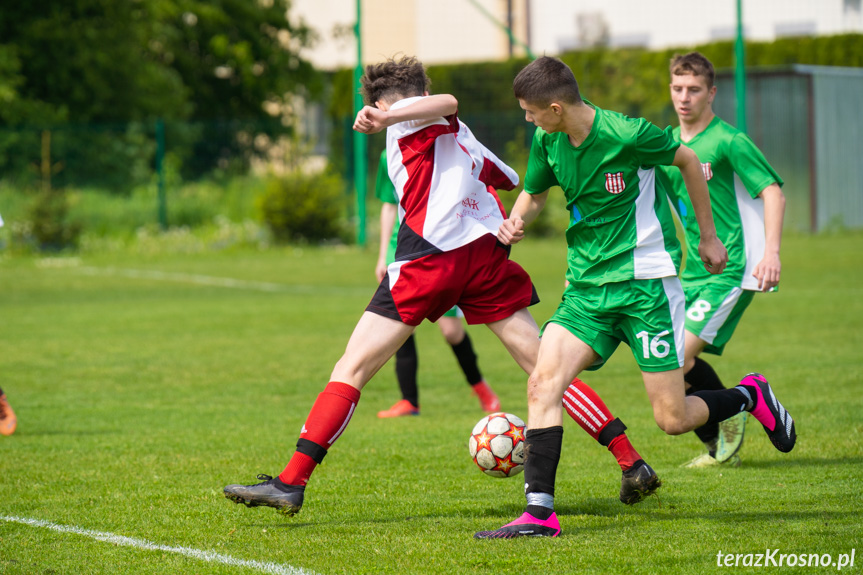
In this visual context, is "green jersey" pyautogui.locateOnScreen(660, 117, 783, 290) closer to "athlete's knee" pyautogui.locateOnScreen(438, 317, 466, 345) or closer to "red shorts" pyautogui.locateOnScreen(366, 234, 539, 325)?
"red shorts" pyautogui.locateOnScreen(366, 234, 539, 325)

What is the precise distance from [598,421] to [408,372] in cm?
303

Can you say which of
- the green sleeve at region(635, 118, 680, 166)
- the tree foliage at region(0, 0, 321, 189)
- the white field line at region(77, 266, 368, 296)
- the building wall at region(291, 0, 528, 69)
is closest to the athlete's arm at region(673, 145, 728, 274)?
the green sleeve at region(635, 118, 680, 166)

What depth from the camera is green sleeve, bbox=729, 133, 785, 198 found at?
5738 mm

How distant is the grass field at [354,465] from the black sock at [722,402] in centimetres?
37

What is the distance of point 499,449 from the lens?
5020 millimetres

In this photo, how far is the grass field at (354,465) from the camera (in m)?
4.27

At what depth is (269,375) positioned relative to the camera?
9.45 meters

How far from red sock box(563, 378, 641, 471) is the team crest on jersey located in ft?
2.84

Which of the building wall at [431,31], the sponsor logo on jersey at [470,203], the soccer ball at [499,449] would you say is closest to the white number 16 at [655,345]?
the soccer ball at [499,449]

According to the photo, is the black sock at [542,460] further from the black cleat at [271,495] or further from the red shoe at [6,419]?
the red shoe at [6,419]

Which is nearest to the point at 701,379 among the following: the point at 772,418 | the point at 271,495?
the point at 772,418

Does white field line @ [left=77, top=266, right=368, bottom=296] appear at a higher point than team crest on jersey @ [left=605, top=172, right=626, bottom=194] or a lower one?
lower

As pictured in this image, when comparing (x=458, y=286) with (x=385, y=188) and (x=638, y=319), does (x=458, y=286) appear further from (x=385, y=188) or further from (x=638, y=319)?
(x=385, y=188)

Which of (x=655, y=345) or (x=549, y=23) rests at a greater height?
(x=549, y=23)
